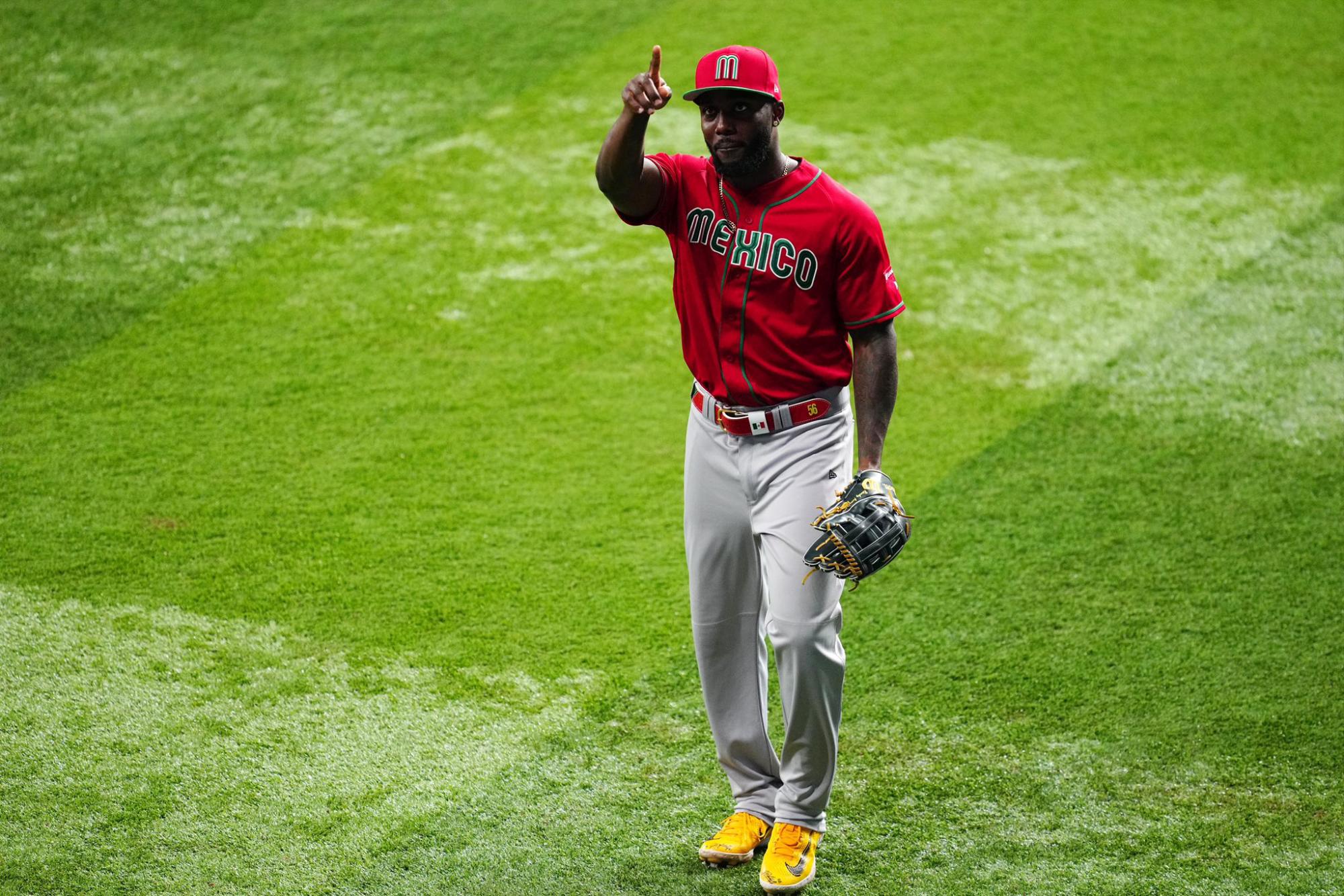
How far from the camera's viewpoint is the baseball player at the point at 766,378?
2.91 m

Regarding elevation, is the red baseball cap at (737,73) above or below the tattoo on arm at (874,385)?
above

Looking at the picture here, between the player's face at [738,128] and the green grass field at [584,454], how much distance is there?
1.64 m

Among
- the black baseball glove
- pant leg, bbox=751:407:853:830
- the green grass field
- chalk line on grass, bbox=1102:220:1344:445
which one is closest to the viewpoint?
the black baseball glove

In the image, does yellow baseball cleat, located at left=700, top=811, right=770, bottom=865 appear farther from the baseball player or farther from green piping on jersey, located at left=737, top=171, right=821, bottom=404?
green piping on jersey, located at left=737, top=171, right=821, bottom=404

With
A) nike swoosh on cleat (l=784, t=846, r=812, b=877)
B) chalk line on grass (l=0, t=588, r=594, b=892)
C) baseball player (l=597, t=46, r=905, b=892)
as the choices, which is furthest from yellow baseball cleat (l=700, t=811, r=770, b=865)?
chalk line on grass (l=0, t=588, r=594, b=892)

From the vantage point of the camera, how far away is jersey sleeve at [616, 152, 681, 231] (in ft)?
10.1

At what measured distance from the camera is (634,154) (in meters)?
2.91

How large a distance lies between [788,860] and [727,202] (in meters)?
1.54

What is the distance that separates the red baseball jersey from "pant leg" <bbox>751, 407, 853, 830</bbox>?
14 centimetres

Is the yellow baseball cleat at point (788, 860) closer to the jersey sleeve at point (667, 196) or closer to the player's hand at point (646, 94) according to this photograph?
the jersey sleeve at point (667, 196)

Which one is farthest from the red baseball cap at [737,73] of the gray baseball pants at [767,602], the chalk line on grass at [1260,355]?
the chalk line on grass at [1260,355]

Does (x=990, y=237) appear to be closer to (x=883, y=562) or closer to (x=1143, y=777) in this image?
(x=1143, y=777)

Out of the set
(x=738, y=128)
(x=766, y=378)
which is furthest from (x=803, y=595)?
(x=738, y=128)

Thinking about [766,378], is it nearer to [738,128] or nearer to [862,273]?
[862,273]
